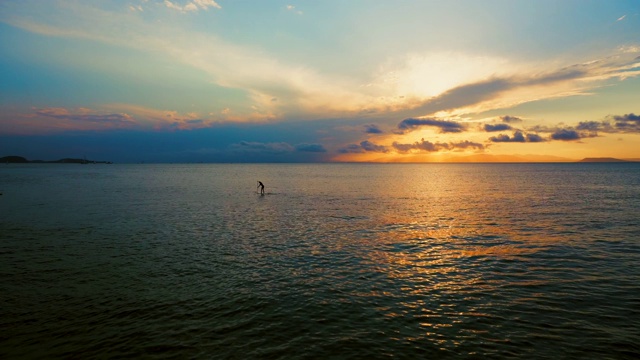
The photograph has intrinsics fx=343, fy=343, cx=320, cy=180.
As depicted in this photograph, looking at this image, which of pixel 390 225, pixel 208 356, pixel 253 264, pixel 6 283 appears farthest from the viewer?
pixel 390 225

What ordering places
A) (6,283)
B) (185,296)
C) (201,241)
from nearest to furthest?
1. (185,296)
2. (6,283)
3. (201,241)

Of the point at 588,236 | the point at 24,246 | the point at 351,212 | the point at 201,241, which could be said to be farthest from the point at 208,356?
the point at 351,212

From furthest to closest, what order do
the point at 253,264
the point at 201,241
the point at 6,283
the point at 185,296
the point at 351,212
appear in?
the point at 351,212 < the point at 201,241 < the point at 253,264 < the point at 6,283 < the point at 185,296

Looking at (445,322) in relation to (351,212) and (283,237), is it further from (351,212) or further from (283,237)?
(351,212)

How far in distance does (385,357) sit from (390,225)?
101 feet

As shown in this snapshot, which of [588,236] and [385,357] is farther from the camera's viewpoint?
[588,236]

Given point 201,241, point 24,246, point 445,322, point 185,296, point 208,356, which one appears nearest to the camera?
point 208,356

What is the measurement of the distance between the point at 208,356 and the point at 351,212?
43067 mm

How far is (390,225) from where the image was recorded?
4338 centimetres

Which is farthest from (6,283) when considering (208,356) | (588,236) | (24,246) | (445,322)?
(588,236)

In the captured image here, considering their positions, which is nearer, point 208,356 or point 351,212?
point 208,356

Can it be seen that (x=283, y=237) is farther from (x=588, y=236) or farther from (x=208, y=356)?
(x=588, y=236)

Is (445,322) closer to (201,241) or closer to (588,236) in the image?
(201,241)

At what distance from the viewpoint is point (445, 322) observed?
16.3 metres
